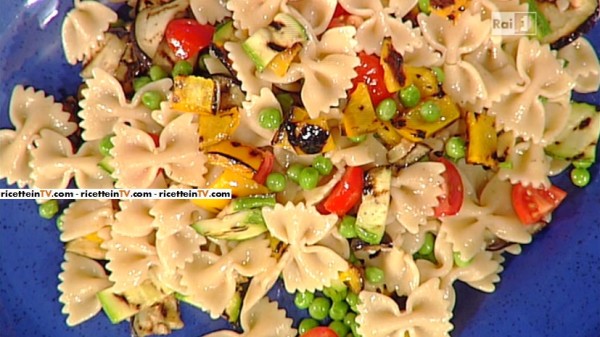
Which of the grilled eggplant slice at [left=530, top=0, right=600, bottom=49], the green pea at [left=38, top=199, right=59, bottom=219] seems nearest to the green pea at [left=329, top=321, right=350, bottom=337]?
the green pea at [left=38, top=199, right=59, bottom=219]

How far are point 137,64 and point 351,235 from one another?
155 centimetres

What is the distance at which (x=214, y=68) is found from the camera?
A: 3.99 m

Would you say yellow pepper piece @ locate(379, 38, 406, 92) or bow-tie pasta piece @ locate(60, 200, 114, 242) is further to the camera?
bow-tie pasta piece @ locate(60, 200, 114, 242)

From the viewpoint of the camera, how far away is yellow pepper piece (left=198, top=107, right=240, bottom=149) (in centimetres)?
387

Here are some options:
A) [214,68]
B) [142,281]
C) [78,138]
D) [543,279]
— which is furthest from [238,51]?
[543,279]

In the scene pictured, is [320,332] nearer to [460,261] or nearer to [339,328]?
[339,328]

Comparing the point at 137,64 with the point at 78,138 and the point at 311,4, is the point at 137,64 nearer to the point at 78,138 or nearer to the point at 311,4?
the point at 78,138

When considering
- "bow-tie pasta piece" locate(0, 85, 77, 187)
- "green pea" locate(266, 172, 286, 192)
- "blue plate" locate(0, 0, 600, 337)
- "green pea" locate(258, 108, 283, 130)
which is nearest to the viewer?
"green pea" locate(258, 108, 283, 130)

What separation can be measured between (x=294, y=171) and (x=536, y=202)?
133cm

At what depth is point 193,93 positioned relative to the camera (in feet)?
12.4

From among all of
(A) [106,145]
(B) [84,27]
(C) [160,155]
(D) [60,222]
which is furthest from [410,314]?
(B) [84,27]

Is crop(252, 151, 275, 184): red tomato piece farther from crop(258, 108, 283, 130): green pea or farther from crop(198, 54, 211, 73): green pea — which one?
crop(198, 54, 211, 73): green pea

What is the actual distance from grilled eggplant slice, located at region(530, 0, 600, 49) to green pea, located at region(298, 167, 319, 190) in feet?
4.72

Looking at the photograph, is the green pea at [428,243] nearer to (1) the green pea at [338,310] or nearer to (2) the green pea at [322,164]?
(1) the green pea at [338,310]
